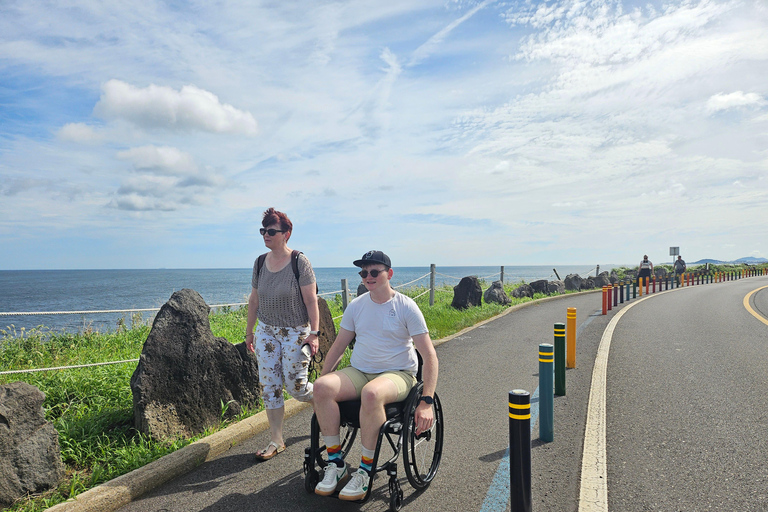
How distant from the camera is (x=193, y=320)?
15.8 feet

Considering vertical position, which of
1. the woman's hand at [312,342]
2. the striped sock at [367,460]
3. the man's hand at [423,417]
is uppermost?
the woman's hand at [312,342]

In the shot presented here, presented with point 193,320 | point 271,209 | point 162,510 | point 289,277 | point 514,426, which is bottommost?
point 162,510

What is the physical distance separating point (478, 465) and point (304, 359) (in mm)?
1704

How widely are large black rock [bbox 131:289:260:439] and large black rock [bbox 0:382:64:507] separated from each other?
751mm

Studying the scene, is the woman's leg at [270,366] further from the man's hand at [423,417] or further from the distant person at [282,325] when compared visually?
the man's hand at [423,417]

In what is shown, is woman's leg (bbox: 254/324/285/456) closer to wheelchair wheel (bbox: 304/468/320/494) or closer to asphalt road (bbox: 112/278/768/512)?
asphalt road (bbox: 112/278/768/512)

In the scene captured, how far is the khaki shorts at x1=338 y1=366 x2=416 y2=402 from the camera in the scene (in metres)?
3.41

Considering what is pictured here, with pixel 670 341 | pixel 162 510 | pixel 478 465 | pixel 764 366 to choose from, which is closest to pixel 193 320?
pixel 162 510

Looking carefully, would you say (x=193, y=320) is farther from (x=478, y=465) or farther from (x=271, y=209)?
(x=478, y=465)

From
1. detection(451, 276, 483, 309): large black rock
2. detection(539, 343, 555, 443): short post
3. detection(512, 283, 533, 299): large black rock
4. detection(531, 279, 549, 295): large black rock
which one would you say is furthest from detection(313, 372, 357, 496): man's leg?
detection(531, 279, 549, 295): large black rock

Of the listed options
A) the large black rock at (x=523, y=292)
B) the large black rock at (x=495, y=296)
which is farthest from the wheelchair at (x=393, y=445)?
the large black rock at (x=523, y=292)

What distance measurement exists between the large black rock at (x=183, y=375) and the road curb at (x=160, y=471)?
1.07ft

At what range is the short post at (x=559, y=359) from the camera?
568cm

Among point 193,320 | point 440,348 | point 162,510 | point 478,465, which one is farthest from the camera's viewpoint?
point 440,348
